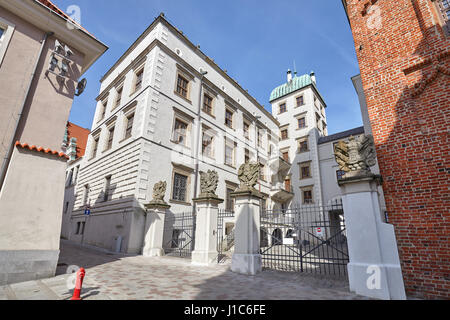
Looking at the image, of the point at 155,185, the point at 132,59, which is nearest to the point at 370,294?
the point at 155,185

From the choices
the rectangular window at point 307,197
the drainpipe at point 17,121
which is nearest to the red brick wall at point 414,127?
the drainpipe at point 17,121

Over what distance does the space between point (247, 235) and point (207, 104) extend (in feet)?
48.2

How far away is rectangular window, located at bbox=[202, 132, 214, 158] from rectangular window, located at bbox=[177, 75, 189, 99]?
3586mm

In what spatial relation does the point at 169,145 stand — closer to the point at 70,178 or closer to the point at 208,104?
the point at 208,104

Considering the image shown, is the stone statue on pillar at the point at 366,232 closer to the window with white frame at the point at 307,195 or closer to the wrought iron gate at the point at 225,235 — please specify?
the wrought iron gate at the point at 225,235

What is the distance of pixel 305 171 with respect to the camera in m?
26.9

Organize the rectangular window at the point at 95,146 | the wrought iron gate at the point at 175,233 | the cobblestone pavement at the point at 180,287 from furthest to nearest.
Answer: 1. the rectangular window at the point at 95,146
2. the wrought iron gate at the point at 175,233
3. the cobblestone pavement at the point at 180,287

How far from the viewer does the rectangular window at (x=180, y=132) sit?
1662cm

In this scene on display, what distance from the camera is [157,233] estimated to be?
1245cm

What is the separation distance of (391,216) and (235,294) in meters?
4.71

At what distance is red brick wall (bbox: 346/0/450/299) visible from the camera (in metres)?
5.57

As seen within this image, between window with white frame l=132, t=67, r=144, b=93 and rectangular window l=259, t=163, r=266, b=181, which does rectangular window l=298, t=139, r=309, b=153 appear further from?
window with white frame l=132, t=67, r=144, b=93

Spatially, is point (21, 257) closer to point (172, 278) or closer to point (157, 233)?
point (172, 278)

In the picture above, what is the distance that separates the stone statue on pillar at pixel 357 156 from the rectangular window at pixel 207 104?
48.0 feet
